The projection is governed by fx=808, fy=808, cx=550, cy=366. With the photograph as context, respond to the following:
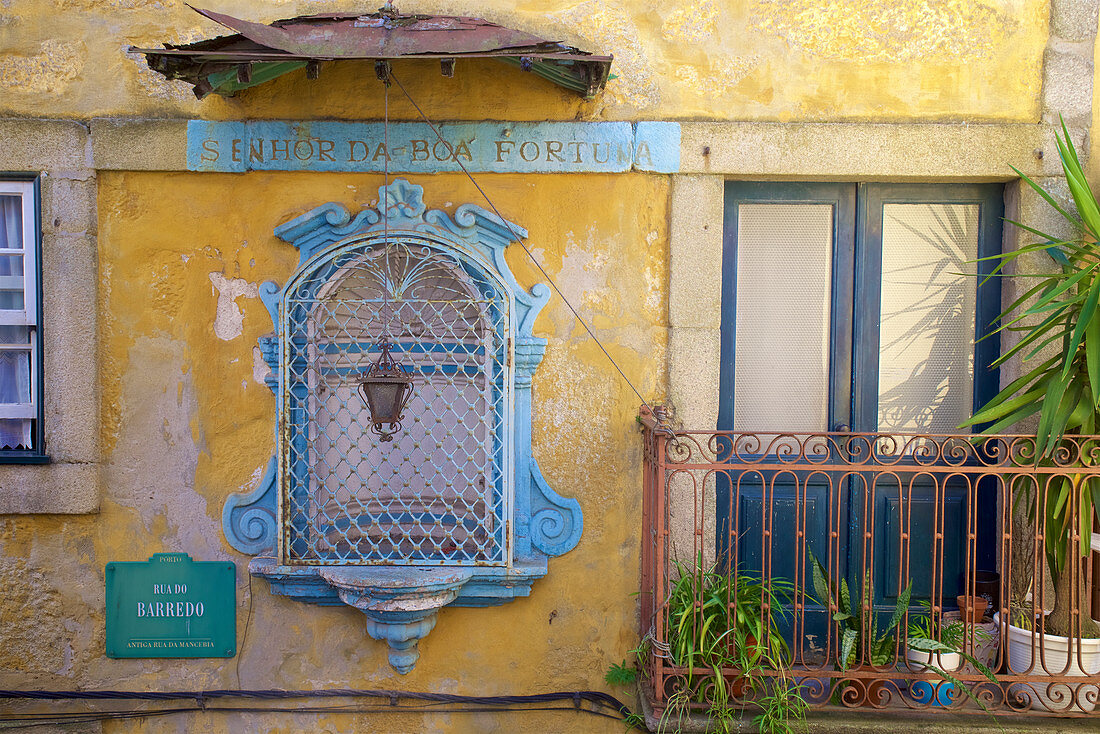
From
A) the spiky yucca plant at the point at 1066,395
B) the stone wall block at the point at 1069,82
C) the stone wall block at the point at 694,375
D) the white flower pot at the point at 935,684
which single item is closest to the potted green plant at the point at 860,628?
the white flower pot at the point at 935,684

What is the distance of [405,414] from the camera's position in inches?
163

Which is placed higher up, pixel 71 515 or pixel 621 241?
pixel 621 241

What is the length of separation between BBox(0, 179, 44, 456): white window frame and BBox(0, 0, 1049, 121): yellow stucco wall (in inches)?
15.2

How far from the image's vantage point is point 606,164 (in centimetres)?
392

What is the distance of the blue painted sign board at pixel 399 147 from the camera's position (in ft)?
12.9

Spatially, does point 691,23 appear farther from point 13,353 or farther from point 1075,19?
point 13,353

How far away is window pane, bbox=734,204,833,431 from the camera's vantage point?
13.6 feet

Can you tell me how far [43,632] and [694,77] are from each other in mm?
4196

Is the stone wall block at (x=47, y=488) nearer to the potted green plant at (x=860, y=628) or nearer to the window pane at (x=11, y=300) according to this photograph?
the window pane at (x=11, y=300)

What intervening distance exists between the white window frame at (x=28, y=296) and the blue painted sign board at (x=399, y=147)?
84cm

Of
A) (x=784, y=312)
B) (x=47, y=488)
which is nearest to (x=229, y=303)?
(x=47, y=488)

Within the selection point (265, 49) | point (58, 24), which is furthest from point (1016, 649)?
point (58, 24)

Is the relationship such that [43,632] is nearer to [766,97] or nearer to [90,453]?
[90,453]

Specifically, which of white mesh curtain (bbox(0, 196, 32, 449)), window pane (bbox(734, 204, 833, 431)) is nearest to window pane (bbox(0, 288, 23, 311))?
white mesh curtain (bbox(0, 196, 32, 449))
